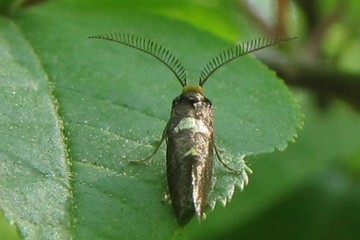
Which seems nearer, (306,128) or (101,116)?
(101,116)

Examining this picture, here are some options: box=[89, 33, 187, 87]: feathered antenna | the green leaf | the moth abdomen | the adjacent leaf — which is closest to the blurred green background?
box=[89, 33, 187, 87]: feathered antenna

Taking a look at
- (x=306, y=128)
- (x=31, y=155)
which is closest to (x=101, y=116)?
(x=31, y=155)

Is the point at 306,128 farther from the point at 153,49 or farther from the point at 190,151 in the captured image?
the point at 190,151

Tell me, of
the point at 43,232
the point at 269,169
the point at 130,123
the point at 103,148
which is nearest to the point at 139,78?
the point at 130,123

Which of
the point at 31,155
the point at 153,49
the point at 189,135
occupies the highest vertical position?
the point at 153,49

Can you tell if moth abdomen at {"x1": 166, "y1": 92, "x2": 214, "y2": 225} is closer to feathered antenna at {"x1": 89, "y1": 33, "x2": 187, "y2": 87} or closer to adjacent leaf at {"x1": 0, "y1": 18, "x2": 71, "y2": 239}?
feathered antenna at {"x1": 89, "y1": 33, "x2": 187, "y2": 87}

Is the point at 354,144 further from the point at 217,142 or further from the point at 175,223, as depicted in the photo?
the point at 175,223

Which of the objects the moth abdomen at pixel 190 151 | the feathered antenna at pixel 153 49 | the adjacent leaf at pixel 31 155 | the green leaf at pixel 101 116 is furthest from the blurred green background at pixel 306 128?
the adjacent leaf at pixel 31 155
